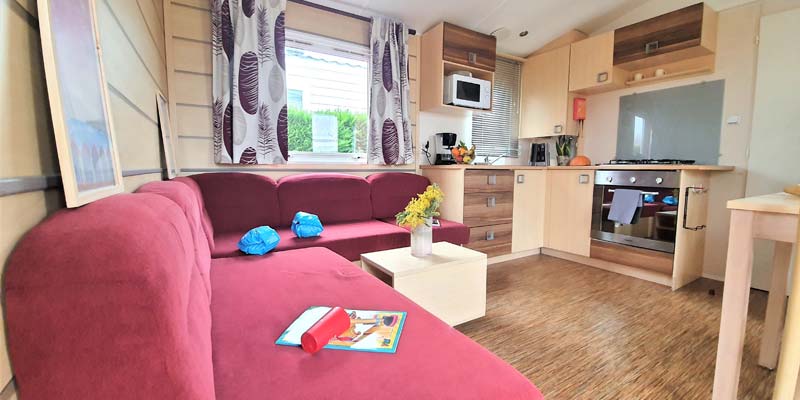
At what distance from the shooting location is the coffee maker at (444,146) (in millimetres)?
3475

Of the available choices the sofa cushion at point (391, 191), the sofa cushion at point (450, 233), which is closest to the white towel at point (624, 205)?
the sofa cushion at point (450, 233)

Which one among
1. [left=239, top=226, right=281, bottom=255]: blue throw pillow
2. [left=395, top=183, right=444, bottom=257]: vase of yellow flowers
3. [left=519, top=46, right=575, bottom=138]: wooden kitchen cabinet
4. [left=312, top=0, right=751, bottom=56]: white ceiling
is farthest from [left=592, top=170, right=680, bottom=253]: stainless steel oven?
[left=239, top=226, right=281, bottom=255]: blue throw pillow

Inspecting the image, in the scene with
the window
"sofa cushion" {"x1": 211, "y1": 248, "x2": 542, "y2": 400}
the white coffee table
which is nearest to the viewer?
"sofa cushion" {"x1": 211, "y1": 248, "x2": 542, "y2": 400}

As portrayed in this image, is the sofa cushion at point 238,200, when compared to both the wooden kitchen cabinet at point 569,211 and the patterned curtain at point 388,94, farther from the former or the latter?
the wooden kitchen cabinet at point 569,211

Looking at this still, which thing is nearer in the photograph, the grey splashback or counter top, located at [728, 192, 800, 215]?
counter top, located at [728, 192, 800, 215]

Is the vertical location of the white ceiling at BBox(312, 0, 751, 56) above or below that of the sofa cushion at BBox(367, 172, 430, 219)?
above

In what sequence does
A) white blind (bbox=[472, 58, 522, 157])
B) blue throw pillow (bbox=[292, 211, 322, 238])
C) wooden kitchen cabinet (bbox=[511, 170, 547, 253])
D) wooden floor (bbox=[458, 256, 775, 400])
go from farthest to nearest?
1. white blind (bbox=[472, 58, 522, 157])
2. wooden kitchen cabinet (bbox=[511, 170, 547, 253])
3. blue throw pillow (bbox=[292, 211, 322, 238])
4. wooden floor (bbox=[458, 256, 775, 400])

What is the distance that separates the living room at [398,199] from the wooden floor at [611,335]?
0.02 metres

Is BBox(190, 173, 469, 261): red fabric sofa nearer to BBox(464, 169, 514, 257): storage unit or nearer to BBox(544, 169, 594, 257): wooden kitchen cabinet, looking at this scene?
BBox(464, 169, 514, 257): storage unit

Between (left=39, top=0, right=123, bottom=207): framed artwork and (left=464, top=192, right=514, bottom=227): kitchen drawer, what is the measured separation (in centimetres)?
259

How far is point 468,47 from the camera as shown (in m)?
3.33

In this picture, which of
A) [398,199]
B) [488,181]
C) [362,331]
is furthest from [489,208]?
[362,331]

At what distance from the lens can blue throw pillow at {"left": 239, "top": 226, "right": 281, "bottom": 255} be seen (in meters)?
1.87

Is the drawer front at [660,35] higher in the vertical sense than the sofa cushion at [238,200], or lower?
higher
